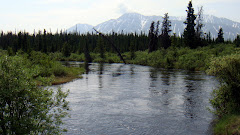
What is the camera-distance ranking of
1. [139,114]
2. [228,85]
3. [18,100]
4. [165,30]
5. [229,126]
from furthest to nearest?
[165,30] → [139,114] → [228,85] → [229,126] → [18,100]

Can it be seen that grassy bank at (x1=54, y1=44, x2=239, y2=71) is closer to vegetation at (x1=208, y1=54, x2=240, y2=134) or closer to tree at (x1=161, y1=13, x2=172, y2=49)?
tree at (x1=161, y1=13, x2=172, y2=49)

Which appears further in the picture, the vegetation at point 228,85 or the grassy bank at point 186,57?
the grassy bank at point 186,57

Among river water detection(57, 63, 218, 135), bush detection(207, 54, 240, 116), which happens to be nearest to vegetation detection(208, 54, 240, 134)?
bush detection(207, 54, 240, 116)

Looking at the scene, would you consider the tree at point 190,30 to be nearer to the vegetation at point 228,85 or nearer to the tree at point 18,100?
the vegetation at point 228,85

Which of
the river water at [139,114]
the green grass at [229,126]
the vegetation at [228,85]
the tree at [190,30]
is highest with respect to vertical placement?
the tree at [190,30]

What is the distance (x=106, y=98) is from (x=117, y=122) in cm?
703

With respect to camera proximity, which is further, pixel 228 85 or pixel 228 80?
pixel 228 85

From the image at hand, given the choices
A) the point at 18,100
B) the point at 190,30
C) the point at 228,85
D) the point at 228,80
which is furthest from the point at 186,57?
the point at 18,100

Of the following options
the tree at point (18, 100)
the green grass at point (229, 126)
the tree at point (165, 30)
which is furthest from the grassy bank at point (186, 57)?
the tree at point (18, 100)

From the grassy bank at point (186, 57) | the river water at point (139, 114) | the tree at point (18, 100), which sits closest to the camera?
the tree at point (18, 100)

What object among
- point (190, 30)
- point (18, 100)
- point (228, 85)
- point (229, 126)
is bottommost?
point (229, 126)

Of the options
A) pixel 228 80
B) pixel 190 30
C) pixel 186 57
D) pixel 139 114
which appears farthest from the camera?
pixel 190 30

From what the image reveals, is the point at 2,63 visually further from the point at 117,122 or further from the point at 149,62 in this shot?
the point at 149,62

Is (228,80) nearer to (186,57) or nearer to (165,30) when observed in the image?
(186,57)
